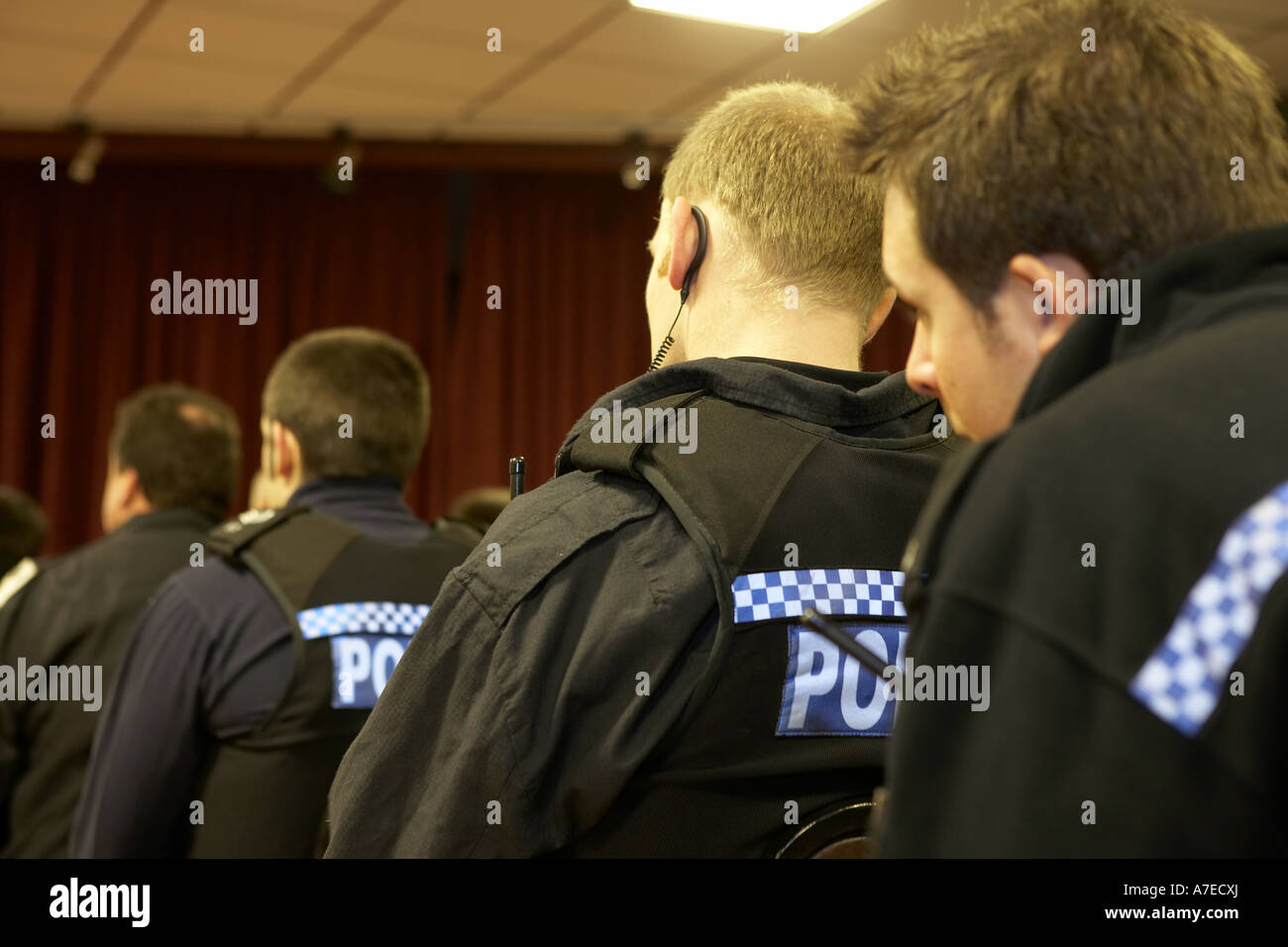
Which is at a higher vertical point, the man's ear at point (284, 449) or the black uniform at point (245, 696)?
the man's ear at point (284, 449)

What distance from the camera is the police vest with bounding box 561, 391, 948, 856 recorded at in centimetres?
110

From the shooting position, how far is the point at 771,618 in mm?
1123

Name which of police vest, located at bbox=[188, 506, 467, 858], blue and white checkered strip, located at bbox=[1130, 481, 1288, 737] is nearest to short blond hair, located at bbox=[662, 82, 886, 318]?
blue and white checkered strip, located at bbox=[1130, 481, 1288, 737]

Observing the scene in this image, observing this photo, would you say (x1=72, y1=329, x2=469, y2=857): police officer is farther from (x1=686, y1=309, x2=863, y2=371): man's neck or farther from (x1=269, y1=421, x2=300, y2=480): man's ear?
(x1=686, y1=309, x2=863, y2=371): man's neck

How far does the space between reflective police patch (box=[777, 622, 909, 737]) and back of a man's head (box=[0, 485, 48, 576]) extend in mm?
3004

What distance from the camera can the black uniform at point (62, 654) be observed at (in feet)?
7.98

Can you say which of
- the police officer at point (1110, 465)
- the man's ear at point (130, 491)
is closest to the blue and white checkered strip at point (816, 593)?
the police officer at point (1110, 465)

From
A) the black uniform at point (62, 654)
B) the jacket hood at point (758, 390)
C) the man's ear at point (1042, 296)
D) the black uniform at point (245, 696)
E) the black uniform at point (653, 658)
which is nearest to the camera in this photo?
the man's ear at point (1042, 296)

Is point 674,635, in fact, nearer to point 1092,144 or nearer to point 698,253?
point 698,253

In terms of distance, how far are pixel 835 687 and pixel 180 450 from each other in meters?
1.93

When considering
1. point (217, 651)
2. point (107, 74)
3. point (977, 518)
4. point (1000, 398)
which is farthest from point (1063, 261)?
point (107, 74)

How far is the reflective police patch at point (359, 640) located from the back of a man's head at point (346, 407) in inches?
11.1

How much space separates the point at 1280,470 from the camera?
548mm

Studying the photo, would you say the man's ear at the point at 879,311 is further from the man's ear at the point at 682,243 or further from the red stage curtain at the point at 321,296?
the red stage curtain at the point at 321,296
